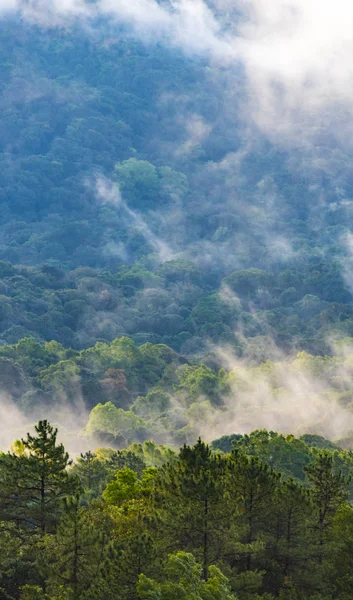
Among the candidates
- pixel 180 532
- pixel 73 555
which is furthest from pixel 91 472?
pixel 73 555

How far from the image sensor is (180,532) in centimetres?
4453

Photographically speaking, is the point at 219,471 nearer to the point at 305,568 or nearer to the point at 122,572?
the point at 305,568

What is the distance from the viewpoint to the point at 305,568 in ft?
154

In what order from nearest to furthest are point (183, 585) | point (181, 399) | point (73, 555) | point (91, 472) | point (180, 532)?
point (183, 585) → point (73, 555) → point (180, 532) → point (91, 472) → point (181, 399)

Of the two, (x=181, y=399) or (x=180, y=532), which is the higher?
(x=181, y=399)

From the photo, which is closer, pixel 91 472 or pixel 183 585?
pixel 183 585

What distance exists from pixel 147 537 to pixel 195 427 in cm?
11688

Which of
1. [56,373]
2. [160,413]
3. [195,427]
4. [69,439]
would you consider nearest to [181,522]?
[69,439]

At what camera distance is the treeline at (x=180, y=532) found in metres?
39.8

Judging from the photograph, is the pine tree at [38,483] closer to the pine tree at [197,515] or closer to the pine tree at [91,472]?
the pine tree at [197,515]

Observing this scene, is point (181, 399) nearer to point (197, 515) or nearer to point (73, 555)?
point (197, 515)

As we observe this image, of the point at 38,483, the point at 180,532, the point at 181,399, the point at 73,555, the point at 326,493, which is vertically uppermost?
the point at 181,399

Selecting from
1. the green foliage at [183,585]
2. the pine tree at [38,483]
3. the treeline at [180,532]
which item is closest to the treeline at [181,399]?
the treeline at [180,532]

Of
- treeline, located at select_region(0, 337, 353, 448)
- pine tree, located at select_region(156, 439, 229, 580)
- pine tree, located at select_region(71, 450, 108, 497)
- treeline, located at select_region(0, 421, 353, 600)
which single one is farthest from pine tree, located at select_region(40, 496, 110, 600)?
treeline, located at select_region(0, 337, 353, 448)
